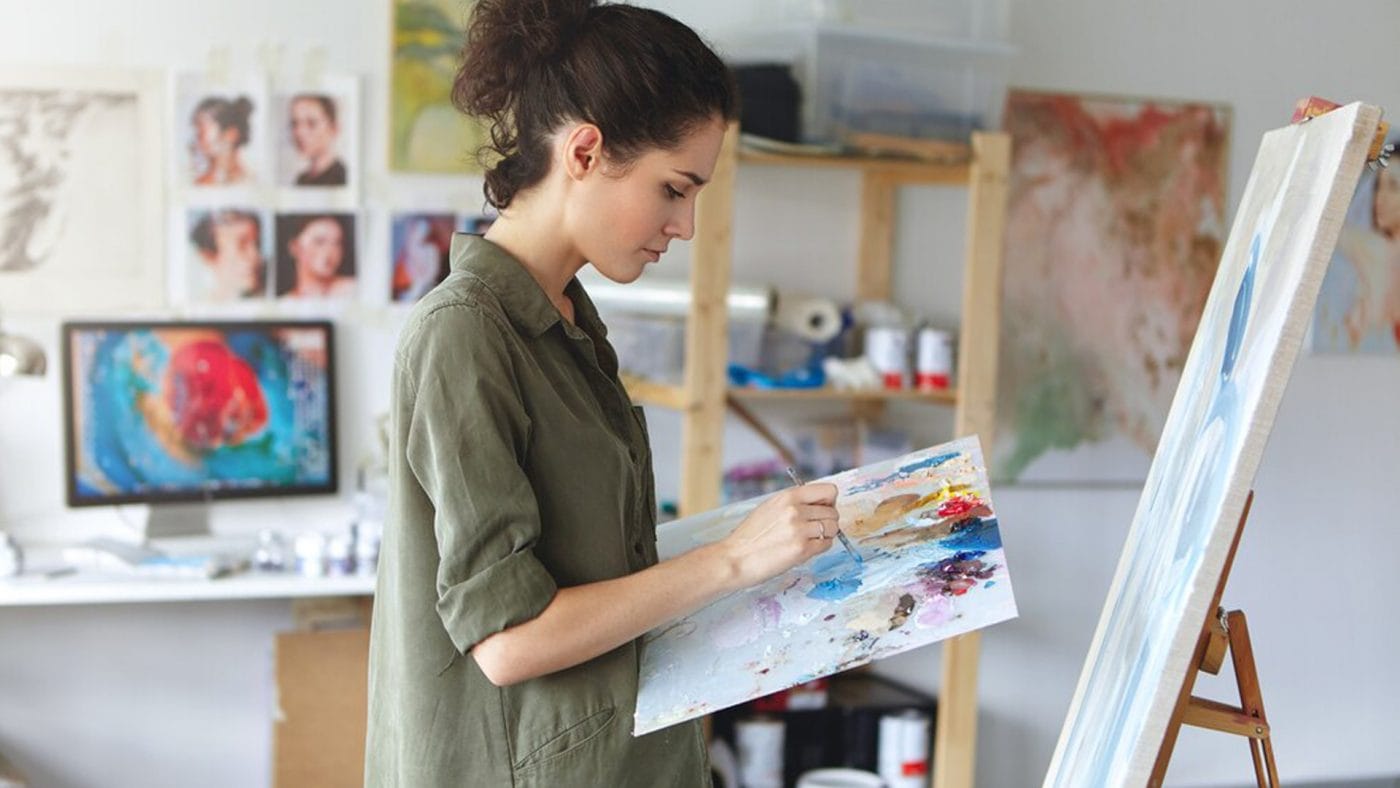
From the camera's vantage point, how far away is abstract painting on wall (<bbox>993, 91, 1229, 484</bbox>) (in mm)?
3816

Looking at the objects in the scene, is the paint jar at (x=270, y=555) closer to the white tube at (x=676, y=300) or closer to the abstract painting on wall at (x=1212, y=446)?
the white tube at (x=676, y=300)

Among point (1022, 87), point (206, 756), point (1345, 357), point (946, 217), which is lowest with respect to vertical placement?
point (206, 756)

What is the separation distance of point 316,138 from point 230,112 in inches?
7.0

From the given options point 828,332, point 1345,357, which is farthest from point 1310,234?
point 1345,357

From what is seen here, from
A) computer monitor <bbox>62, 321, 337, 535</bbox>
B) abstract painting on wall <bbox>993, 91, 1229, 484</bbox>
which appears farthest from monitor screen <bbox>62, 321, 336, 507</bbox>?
abstract painting on wall <bbox>993, 91, 1229, 484</bbox>

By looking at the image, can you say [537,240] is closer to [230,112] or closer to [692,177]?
[692,177]

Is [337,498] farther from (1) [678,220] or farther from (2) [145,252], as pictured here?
(1) [678,220]

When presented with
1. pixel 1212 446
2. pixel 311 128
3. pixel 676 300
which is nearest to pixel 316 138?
pixel 311 128

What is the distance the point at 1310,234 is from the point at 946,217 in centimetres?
260

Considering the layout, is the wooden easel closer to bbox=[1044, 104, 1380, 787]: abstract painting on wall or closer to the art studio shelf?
bbox=[1044, 104, 1380, 787]: abstract painting on wall

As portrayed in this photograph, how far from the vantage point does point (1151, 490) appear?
1.62 m

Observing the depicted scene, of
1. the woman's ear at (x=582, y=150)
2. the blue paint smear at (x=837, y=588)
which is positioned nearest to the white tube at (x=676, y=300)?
the blue paint smear at (x=837, y=588)

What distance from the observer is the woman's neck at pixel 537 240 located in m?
1.33

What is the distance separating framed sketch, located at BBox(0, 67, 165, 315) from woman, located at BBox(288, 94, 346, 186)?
0.88 ft
